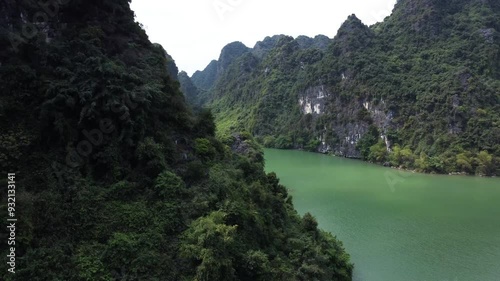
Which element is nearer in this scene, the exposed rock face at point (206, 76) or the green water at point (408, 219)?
the green water at point (408, 219)

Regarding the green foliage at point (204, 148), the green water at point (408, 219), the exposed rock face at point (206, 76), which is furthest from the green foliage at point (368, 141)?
the exposed rock face at point (206, 76)

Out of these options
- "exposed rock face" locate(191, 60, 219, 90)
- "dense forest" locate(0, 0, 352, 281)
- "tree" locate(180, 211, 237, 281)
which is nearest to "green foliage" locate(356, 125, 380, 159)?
"dense forest" locate(0, 0, 352, 281)

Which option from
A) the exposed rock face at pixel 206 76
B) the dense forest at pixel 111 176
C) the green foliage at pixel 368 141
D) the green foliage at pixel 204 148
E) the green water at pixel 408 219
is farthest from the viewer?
the exposed rock face at pixel 206 76

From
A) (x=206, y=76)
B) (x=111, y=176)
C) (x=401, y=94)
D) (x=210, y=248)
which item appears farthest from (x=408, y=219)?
(x=206, y=76)

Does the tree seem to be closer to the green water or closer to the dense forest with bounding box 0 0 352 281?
the dense forest with bounding box 0 0 352 281

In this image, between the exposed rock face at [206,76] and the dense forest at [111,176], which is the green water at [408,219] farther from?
the exposed rock face at [206,76]

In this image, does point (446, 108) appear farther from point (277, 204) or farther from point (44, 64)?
point (44, 64)

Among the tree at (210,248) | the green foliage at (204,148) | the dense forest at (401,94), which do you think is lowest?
the tree at (210,248)
